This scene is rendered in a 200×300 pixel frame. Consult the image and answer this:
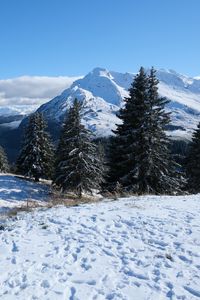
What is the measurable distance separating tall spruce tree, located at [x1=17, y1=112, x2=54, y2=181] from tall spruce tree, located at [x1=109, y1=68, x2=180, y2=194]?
1602cm

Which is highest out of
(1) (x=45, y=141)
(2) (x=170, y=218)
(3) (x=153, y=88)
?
(3) (x=153, y=88)

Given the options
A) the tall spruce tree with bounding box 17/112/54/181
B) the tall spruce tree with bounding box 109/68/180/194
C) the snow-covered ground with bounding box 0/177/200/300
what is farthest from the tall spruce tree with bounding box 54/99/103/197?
the snow-covered ground with bounding box 0/177/200/300

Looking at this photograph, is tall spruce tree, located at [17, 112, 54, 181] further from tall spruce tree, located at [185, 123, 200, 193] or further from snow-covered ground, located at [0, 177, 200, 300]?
snow-covered ground, located at [0, 177, 200, 300]

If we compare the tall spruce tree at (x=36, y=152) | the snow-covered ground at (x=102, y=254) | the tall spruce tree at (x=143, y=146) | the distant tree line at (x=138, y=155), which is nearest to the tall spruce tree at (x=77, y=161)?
the distant tree line at (x=138, y=155)

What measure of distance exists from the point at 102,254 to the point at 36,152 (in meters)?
36.6

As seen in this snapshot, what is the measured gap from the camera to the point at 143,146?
29266mm

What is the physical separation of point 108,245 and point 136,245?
27.0 inches

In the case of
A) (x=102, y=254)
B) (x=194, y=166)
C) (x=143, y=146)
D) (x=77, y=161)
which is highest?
(x=143, y=146)

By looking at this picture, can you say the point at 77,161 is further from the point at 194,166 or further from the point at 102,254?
the point at 102,254

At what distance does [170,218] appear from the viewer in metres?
11.9

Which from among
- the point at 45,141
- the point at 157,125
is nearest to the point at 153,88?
the point at 157,125

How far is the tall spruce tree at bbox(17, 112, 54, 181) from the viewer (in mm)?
44781

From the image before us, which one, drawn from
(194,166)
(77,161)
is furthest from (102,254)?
(194,166)

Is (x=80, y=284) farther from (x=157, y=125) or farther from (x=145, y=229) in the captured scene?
(x=157, y=125)
